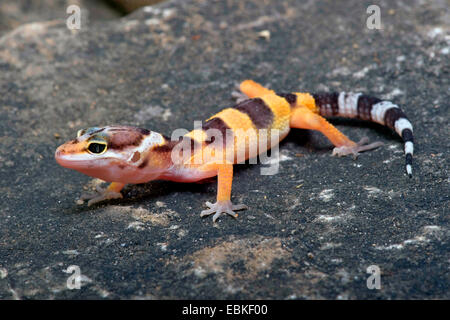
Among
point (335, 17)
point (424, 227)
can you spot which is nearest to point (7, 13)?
point (335, 17)

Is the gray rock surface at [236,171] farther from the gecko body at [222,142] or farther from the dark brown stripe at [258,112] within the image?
the dark brown stripe at [258,112]

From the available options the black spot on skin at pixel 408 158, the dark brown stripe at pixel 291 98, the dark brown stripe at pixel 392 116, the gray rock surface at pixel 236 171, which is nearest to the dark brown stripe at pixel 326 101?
the dark brown stripe at pixel 291 98

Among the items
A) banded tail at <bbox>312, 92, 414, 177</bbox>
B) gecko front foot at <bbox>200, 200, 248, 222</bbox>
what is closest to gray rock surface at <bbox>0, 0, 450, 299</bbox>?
gecko front foot at <bbox>200, 200, 248, 222</bbox>

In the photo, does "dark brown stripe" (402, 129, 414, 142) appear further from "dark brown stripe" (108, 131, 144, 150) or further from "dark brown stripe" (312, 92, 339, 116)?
"dark brown stripe" (108, 131, 144, 150)

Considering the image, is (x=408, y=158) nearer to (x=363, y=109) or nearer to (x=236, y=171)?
(x=363, y=109)

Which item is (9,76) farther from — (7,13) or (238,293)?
(238,293)
